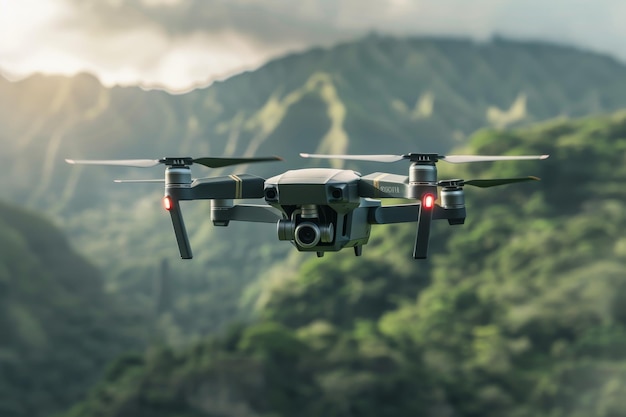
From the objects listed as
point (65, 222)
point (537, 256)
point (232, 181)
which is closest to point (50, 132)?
point (65, 222)

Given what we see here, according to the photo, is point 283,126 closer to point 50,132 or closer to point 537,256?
point 50,132

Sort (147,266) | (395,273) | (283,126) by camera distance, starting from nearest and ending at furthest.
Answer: (395,273), (147,266), (283,126)

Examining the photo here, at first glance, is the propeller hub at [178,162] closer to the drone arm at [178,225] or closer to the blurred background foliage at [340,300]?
the drone arm at [178,225]

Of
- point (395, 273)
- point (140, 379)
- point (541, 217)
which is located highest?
point (541, 217)

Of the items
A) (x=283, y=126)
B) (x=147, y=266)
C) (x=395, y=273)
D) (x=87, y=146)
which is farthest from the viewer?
(x=87, y=146)

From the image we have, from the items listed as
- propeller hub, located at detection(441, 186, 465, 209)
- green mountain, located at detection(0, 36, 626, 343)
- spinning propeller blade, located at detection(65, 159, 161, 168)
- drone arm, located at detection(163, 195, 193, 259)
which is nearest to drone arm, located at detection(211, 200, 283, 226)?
drone arm, located at detection(163, 195, 193, 259)

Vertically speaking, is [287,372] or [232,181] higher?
[232,181]
